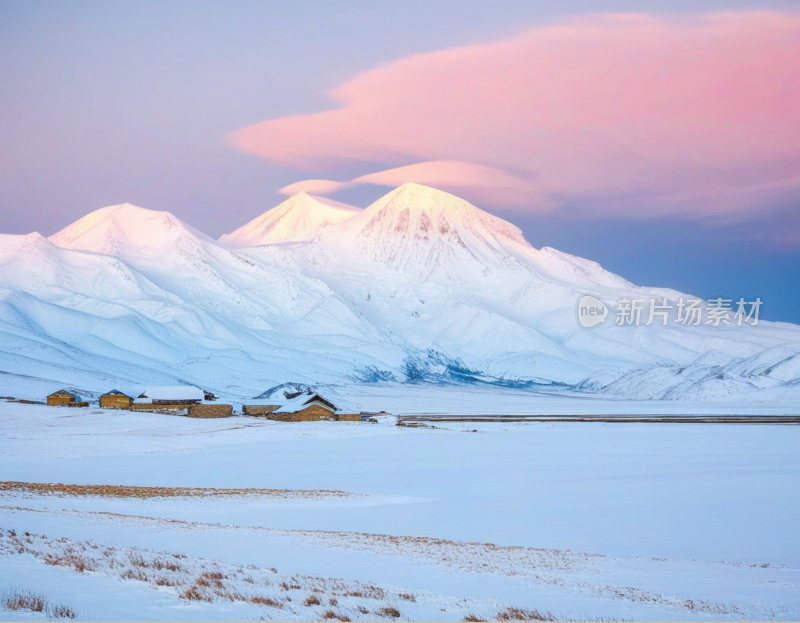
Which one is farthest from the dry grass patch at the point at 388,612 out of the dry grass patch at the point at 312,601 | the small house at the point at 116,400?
the small house at the point at 116,400

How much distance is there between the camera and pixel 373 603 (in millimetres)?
13625

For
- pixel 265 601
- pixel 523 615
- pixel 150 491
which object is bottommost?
pixel 150 491

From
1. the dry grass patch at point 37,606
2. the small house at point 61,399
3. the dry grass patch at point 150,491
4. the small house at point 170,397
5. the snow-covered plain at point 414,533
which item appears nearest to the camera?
the dry grass patch at point 37,606

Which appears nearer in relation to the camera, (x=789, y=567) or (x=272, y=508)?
(x=789, y=567)

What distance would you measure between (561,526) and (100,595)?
1611 centimetres

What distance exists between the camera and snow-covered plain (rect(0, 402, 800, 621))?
45.5 ft

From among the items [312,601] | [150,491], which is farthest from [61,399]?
[312,601]

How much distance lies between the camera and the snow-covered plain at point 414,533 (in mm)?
13859

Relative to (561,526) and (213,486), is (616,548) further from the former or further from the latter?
(213,486)

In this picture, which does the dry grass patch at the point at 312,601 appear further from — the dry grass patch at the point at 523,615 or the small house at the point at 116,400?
the small house at the point at 116,400

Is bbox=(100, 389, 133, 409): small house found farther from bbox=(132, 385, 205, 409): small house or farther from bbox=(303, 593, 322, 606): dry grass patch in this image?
bbox=(303, 593, 322, 606): dry grass patch

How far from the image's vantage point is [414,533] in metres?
24.5

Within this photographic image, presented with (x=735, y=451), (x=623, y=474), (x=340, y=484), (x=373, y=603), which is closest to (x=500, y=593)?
(x=373, y=603)

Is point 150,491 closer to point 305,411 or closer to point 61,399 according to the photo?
point 305,411
